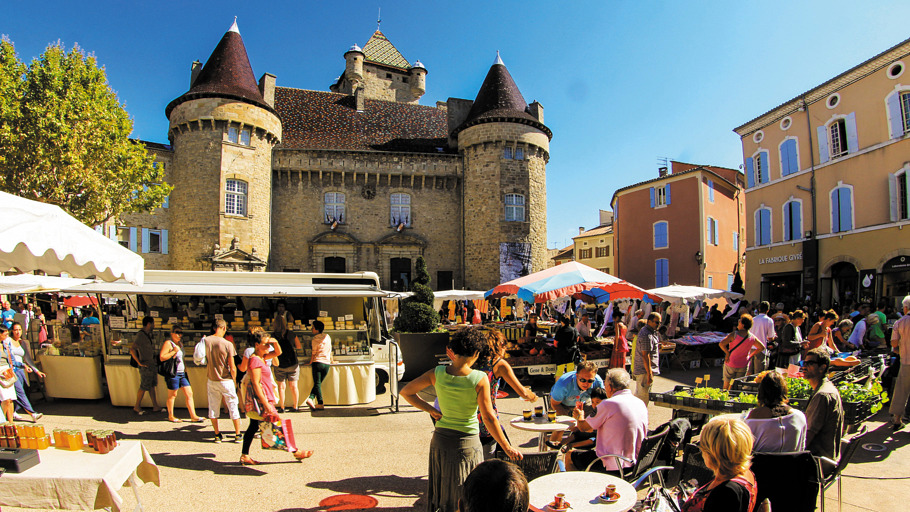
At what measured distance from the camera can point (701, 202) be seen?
25.0 m

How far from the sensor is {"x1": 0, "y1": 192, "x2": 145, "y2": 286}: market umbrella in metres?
3.73

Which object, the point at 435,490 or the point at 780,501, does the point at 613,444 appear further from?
the point at 435,490

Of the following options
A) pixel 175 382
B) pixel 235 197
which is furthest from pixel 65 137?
pixel 175 382

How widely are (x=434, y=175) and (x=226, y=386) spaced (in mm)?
22502

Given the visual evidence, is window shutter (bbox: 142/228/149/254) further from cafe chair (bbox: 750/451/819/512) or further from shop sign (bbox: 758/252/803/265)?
shop sign (bbox: 758/252/803/265)

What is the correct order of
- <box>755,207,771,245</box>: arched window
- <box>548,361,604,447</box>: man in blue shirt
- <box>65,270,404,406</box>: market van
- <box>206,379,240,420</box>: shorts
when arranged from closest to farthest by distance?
<box>548,361,604,447</box>: man in blue shirt
<box>206,379,240,420</box>: shorts
<box>65,270,404,406</box>: market van
<box>755,207,771,245</box>: arched window

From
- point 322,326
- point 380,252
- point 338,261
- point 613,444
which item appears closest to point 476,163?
point 380,252

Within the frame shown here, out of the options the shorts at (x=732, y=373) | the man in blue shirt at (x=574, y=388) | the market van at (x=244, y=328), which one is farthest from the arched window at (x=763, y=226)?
the man in blue shirt at (x=574, y=388)

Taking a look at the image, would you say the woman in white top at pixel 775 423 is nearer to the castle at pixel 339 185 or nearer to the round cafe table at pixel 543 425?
the round cafe table at pixel 543 425

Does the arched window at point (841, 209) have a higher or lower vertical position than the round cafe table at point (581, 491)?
higher

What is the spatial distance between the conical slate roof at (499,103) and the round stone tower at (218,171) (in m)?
11.4

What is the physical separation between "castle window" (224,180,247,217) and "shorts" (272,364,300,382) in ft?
58.8

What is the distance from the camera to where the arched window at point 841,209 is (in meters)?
16.5

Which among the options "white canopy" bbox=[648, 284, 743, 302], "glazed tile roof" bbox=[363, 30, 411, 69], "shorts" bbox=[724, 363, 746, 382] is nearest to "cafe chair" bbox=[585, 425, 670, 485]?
"shorts" bbox=[724, 363, 746, 382]
